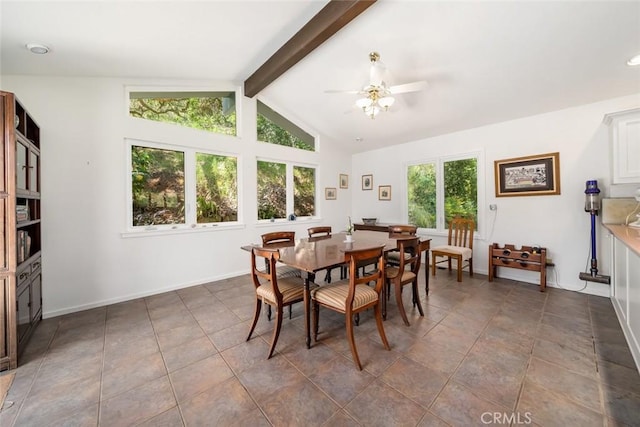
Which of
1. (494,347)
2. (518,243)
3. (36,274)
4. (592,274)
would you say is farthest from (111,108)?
(592,274)

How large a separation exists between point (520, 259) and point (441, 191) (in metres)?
1.70

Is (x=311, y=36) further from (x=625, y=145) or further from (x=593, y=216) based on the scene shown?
(x=593, y=216)

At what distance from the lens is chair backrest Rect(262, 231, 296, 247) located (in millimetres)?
2869

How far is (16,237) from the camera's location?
1938mm

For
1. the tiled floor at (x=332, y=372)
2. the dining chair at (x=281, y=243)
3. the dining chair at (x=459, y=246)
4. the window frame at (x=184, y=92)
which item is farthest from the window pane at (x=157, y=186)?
the dining chair at (x=459, y=246)

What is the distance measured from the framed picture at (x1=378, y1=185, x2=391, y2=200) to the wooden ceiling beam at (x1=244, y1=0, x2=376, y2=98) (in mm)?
3229

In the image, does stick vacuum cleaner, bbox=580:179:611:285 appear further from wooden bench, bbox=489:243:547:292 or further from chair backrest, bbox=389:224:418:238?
chair backrest, bbox=389:224:418:238

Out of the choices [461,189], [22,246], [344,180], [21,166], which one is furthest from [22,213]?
[461,189]

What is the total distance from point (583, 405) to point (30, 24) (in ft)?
16.0

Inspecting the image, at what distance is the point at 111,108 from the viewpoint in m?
3.07

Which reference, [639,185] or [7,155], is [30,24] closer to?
[7,155]

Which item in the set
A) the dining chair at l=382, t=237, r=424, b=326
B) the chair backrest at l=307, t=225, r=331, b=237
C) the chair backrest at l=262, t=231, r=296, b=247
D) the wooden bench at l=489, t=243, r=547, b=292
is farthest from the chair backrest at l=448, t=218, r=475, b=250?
the chair backrest at l=262, t=231, r=296, b=247

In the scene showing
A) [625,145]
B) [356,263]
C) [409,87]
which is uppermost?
[409,87]

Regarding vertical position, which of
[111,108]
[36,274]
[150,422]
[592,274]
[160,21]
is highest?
[160,21]
